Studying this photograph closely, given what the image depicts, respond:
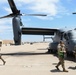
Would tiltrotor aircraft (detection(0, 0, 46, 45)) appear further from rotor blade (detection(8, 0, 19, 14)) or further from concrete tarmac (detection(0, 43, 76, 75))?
concrete tarmac (detection(0, 43, 76, 75))

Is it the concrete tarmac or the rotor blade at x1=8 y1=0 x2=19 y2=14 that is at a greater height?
the rotor blade at x1=8 y1=0 x2=19 y2=14

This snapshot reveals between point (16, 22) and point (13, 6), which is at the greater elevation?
point (13, 6)

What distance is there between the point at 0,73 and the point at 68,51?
29.0ft

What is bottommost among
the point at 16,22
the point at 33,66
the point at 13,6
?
the point at 33,66

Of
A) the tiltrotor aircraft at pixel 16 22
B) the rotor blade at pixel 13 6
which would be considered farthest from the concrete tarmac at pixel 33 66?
the rotor blade at pixel 13 6

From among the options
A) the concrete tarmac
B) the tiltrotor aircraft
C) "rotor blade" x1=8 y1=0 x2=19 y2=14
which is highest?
"rotor blade" x1=8 y1=0 x2=19 y2=14

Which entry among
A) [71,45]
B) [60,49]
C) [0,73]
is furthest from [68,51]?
[0,73]

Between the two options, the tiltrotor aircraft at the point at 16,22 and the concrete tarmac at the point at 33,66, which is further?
the tiltrotor aircraft at the point at 16,22

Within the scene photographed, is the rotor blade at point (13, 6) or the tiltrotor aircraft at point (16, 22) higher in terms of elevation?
the rotor blade at point (13, 6)

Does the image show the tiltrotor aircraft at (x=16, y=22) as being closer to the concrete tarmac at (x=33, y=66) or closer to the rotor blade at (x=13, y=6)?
the rotor blade at (x=13, y=6)

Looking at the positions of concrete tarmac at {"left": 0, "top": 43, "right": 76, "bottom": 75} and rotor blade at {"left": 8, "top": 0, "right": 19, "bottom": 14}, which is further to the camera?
rotor blade at {"left": 8, "top": 0, "right": 19, "bottom": 14}

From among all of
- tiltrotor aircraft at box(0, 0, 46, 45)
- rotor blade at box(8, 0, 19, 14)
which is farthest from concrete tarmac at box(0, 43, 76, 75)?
rotor blade at box(8, 0, 19, 14)

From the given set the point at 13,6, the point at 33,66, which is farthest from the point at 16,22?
the point at 33,66

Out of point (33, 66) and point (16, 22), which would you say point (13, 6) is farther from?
point (33, 66)
